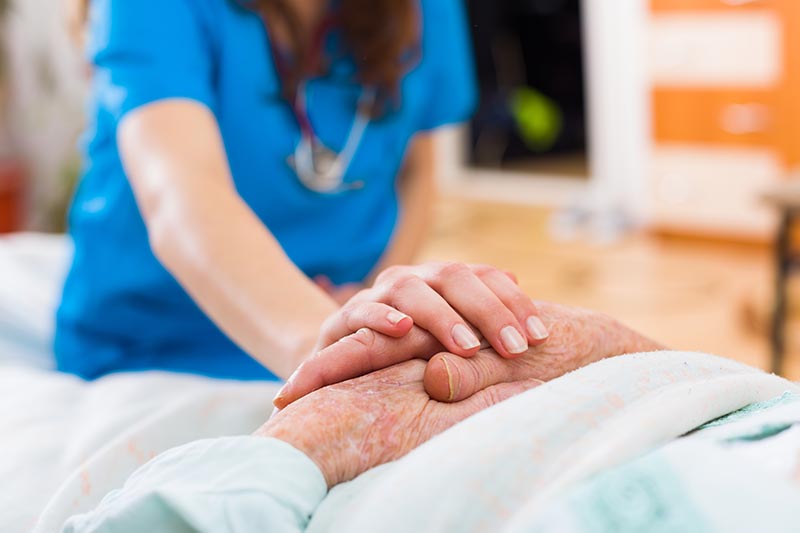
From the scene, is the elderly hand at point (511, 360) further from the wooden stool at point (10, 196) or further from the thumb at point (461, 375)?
the wooden stool at point (10, 196)

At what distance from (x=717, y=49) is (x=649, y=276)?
3.39 ft

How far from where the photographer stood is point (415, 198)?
4.91ft

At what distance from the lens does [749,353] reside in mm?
2934

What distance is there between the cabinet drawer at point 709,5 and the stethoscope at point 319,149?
3.04 metres

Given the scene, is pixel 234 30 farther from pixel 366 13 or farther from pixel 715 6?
pixel 715 6

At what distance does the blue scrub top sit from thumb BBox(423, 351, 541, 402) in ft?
1.63

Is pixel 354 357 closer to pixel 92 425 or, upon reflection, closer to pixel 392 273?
pixel 392 273

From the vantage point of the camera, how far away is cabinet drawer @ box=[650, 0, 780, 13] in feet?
12.7

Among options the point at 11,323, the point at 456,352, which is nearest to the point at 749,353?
the point at 11,323

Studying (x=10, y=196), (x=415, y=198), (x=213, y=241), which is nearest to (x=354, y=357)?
(x=213, y=241)

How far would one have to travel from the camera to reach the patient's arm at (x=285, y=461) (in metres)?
0.49

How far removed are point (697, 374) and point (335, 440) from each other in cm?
24

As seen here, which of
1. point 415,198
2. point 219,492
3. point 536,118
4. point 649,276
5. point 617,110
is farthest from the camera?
point 536,118

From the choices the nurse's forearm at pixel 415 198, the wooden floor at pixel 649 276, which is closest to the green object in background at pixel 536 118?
the wooden floor at pixel 649 276
